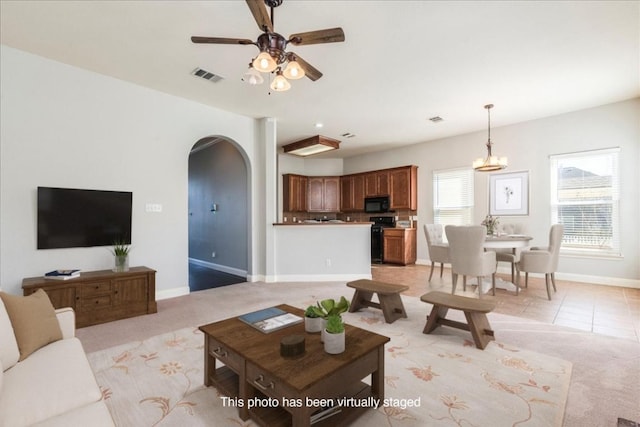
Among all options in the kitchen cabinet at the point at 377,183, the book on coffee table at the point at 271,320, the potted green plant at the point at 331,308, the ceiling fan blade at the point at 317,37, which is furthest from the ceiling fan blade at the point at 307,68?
the kitchen cabinet at the point at 377,183

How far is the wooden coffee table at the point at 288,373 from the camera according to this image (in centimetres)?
137

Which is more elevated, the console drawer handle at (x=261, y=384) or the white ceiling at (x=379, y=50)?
the white ceiling at (x=379, y=50)

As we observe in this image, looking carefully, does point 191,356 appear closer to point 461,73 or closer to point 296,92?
point 296,92

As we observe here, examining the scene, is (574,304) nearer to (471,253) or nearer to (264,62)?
(471,253)

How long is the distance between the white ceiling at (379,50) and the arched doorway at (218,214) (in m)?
1.61

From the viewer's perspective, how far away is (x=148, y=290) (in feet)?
11.5

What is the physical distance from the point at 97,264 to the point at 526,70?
19.0ft

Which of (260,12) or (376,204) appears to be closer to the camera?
(260,12)

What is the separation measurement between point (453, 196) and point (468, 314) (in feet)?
14.8

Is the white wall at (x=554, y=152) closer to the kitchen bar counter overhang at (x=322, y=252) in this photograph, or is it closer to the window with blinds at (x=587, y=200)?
the window with blinds at (x=587, y=200)

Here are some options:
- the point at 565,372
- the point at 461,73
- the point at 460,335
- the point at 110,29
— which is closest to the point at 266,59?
the point at 110,29

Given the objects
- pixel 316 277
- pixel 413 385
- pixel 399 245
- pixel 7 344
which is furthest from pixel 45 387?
pixel 399 245

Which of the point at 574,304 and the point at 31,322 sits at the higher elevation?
the point at 31,322

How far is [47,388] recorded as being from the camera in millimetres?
1293
